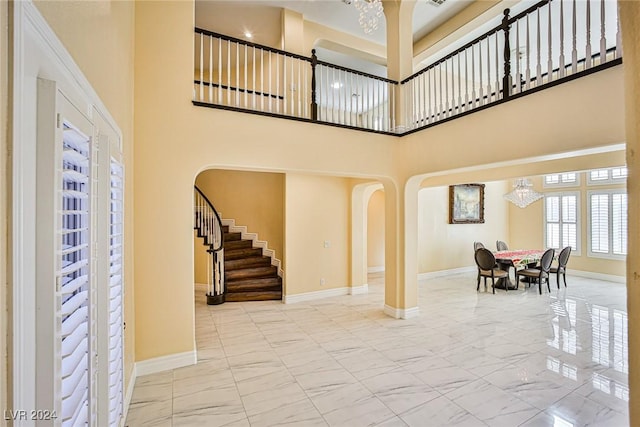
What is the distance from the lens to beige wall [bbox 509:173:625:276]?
7.91 meters

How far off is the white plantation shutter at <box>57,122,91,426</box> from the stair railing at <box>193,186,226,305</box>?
4224mm

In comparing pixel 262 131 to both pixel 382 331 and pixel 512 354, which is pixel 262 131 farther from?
pixel 512 354

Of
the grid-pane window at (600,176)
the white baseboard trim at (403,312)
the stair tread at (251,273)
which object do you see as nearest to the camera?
the white baseboard trim at (403,312)

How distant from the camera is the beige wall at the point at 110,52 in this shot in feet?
4.09

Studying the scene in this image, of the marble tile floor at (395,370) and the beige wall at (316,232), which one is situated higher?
the beige wall at (316,232)

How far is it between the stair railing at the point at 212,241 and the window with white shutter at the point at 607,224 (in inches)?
375

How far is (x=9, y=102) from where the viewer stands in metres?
0.81

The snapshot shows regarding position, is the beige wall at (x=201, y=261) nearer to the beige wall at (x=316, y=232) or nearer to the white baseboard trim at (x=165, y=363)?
the beige wall at (x=316, y=232)

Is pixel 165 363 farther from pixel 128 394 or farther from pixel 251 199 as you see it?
pixel 251 199

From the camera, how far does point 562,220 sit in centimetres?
872

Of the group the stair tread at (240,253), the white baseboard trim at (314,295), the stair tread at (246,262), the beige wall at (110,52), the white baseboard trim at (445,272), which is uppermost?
the beige wall at (110,52)

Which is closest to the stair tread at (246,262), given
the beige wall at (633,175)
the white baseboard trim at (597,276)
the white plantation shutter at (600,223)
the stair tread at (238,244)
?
the stair tread at (238,244)

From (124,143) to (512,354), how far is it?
15.8ft

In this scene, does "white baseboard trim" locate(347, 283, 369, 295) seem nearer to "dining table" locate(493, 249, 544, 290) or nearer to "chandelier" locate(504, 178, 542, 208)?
"dining table" locate(493, 249, 544, 290)
